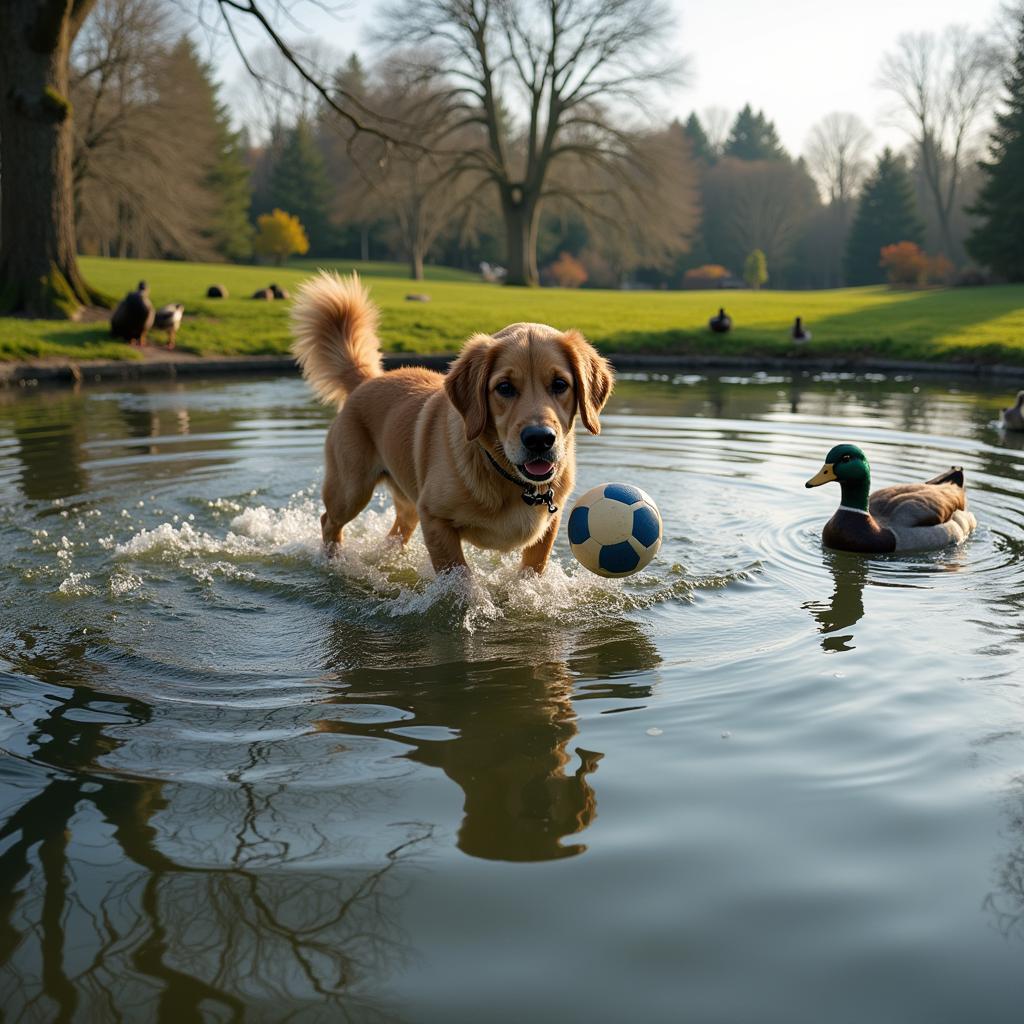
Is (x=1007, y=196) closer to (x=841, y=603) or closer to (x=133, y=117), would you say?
(x=133, y=117)

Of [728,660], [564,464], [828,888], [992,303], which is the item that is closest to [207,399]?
[564,464]

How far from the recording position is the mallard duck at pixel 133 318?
19.5m

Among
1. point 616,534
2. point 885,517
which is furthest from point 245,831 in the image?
point 885,517

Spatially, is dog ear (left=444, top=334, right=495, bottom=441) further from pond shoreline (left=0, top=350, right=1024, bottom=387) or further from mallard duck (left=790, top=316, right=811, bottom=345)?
mallard duck (left=790, top=316, right=811, bottom=345)

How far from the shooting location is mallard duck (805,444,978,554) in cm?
697

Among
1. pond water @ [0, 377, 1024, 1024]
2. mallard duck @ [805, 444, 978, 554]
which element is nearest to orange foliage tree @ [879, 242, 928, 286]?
mallard duck @ [805, 444, 978, 554]

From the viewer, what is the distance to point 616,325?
2598cm

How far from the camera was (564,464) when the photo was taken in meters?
5.61

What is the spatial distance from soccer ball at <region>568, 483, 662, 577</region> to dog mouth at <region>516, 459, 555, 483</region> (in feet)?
2.12

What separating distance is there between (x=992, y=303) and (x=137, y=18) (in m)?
34.3

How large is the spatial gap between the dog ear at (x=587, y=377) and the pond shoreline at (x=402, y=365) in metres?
11.7

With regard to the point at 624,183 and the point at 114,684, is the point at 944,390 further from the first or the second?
the point at 624,183

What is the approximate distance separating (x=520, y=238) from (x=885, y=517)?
1808 inches

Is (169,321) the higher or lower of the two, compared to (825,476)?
higher
